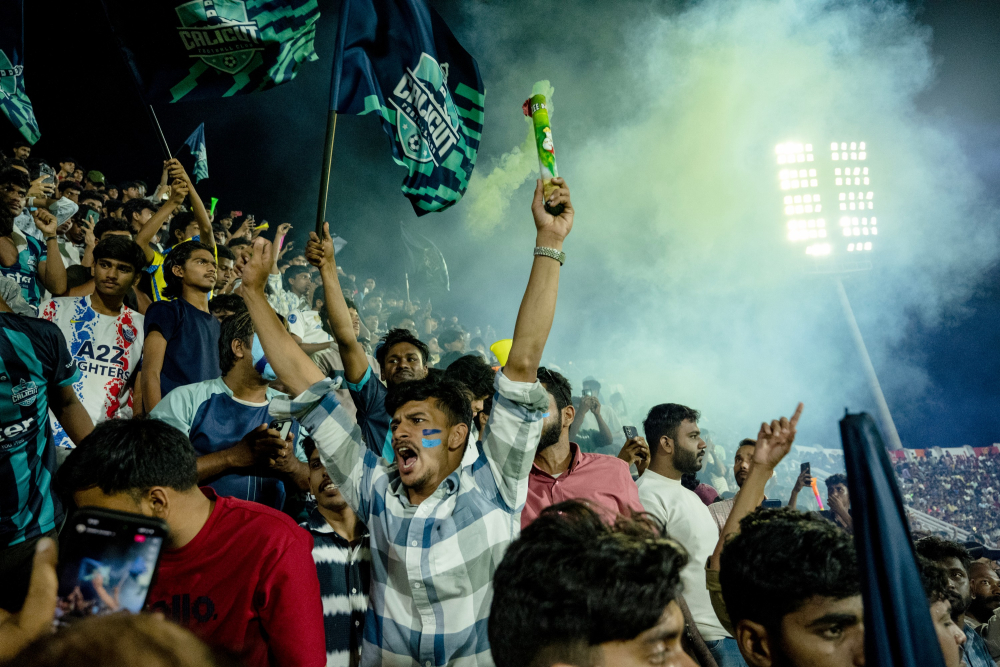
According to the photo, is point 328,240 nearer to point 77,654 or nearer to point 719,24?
point 77,654

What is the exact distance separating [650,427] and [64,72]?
11618 millimetres

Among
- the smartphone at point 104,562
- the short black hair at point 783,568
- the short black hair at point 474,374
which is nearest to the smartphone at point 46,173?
the short black hair at point 474,374

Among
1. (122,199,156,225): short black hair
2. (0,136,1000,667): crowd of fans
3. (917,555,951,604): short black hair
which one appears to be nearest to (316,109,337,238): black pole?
(0,136,1000,667): crowd of fans

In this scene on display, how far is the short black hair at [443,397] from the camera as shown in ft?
8.08

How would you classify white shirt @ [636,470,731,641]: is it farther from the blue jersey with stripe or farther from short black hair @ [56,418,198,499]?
the blue jersey with stripe

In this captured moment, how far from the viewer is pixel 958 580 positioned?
3.49 m

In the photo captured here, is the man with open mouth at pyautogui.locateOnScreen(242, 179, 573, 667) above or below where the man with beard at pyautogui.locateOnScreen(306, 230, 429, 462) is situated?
below

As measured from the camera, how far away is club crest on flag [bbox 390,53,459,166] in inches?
161

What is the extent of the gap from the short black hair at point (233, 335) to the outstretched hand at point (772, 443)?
2435 mm

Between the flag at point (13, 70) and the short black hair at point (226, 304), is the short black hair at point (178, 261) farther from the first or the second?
the flag at point (13, 70)

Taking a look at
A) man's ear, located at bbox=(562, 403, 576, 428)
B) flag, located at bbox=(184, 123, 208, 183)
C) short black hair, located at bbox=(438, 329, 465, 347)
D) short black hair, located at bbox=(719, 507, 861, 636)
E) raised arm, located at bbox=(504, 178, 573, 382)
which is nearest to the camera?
short black hair, located at bbox=(719, 507, 861, 636)

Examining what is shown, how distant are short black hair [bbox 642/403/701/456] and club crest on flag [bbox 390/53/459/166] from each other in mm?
2199

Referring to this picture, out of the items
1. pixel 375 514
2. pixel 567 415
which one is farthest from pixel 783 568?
pixel 567 415

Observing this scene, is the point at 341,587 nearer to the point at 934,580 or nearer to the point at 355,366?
the point at 355,366
